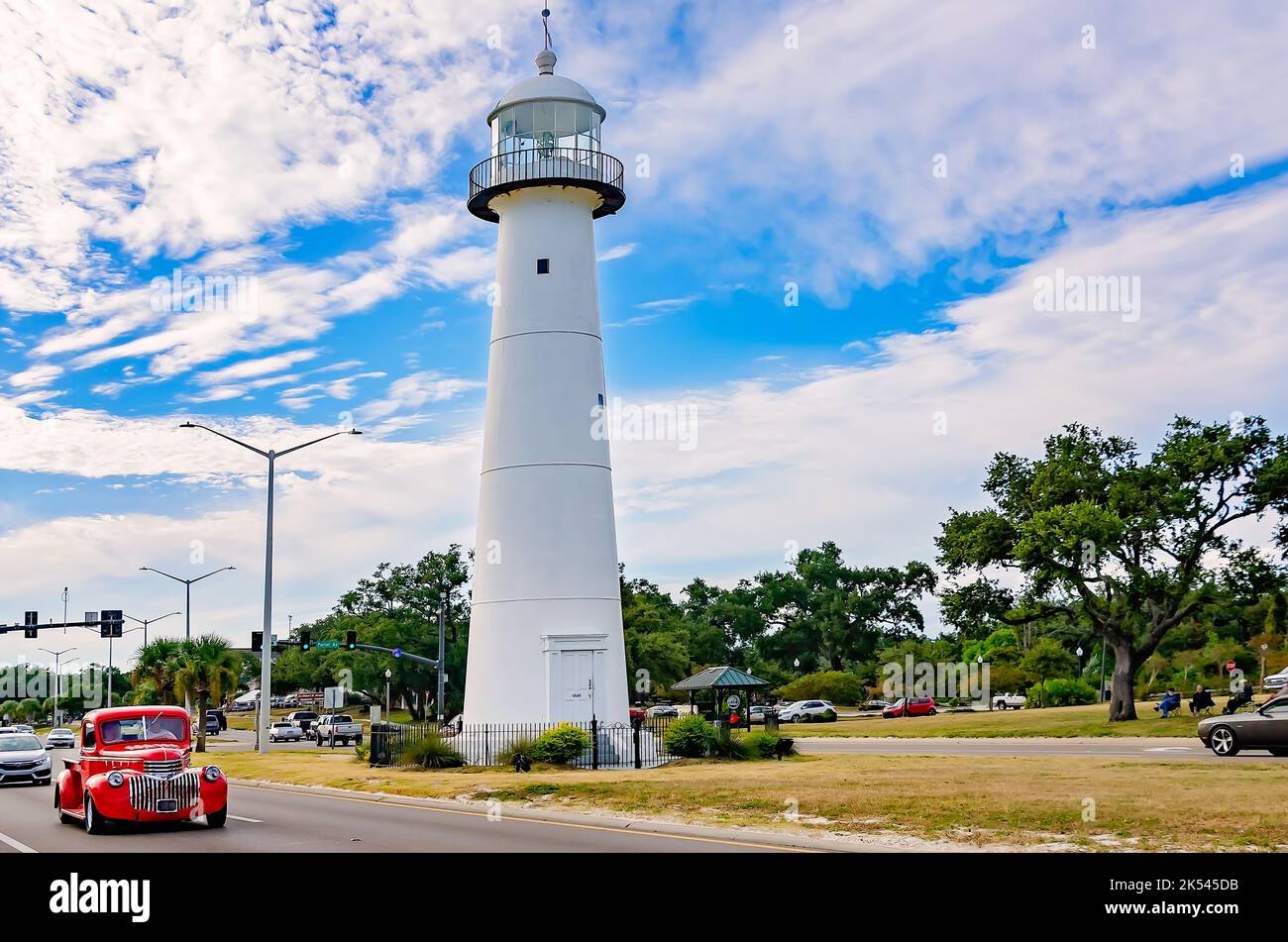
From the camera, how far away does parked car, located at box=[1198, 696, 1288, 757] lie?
3034cm

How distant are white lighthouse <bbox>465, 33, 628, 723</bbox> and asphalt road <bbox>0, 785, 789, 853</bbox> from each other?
32.6 ft

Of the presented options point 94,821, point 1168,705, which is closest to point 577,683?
point 94,821

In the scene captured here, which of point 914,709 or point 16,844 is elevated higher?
point 16,844

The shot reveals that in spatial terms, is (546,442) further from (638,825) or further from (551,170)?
(638,825)

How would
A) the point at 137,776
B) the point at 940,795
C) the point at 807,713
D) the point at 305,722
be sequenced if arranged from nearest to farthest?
1. the point at 137,776
2. the point at 940,795
3. the point at 807,713
4. the point at 305,722

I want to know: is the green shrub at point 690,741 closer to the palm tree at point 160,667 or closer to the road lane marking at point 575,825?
the road lane marking at point 575,825

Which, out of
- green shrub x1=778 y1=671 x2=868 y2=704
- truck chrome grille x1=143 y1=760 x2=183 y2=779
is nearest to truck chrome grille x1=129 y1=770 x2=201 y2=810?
truck chrome grille x1=143 y1=760 x2=183 y2=779

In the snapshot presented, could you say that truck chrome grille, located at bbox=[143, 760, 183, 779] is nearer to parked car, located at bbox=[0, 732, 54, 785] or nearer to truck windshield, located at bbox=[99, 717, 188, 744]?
truck windshield, located at bbox=[99, 717, 188, 744]

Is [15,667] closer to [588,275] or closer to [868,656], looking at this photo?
[868,656]

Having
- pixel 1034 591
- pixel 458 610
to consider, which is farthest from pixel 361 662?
pixel 1034 591

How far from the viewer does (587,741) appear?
1296 inches

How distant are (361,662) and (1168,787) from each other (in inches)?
2884

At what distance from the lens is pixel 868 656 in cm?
→ 11000

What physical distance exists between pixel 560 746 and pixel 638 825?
12.4m
